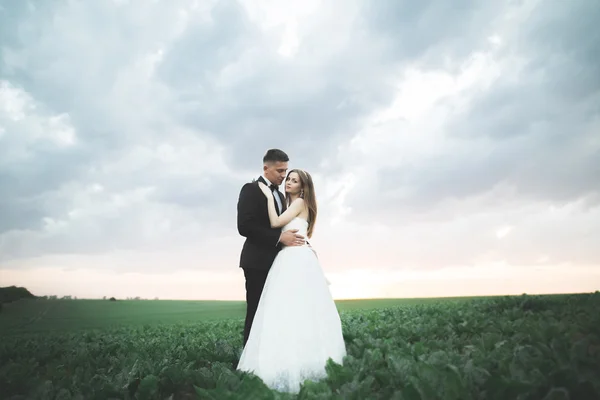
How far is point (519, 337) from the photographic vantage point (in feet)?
16.8

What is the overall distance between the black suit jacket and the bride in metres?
0.55

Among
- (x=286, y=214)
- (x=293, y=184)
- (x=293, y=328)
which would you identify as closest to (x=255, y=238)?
(x=286, y=214)

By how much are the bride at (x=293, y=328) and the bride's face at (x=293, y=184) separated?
652 millimetres

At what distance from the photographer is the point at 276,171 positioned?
6.56 meters

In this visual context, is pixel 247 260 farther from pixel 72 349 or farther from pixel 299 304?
pixel 72 349

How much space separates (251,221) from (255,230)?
17 cm

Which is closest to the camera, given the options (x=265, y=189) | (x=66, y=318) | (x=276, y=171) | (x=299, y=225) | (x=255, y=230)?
(x=299, y=225)

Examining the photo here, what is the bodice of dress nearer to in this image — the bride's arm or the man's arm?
the bride's arm

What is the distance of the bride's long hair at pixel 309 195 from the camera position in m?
6.14

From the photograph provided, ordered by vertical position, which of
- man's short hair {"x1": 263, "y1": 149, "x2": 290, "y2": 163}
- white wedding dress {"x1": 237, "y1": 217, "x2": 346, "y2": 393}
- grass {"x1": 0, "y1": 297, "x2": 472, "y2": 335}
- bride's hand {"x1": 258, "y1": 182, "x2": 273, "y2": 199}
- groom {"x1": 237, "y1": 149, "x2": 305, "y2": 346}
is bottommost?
grass {"x1": 0, "y1": 297, "x2": 472, "y2": 335}

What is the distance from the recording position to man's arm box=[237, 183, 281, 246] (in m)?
6.09

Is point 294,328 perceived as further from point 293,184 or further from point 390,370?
point 293,184

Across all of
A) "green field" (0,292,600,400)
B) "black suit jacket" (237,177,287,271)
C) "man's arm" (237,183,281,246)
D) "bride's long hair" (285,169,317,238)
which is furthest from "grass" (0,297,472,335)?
"bride's long hair" (285,169,317,238)

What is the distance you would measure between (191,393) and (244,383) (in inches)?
40.7
